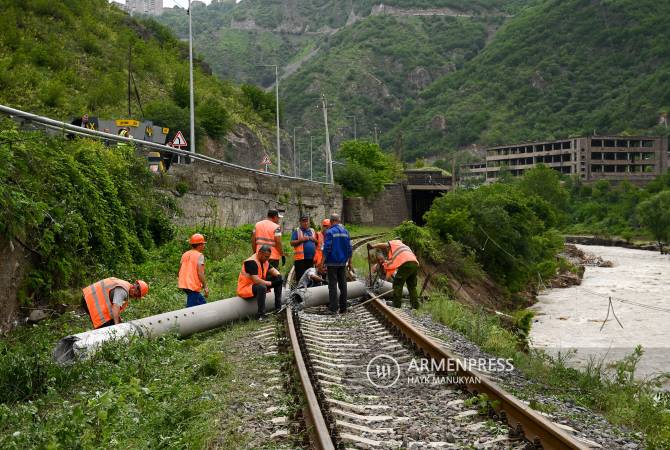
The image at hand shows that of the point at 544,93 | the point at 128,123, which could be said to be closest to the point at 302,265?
the point at 128,123

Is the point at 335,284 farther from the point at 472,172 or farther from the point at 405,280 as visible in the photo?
the point at 472,172

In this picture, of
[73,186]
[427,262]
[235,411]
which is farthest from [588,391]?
[427,262]

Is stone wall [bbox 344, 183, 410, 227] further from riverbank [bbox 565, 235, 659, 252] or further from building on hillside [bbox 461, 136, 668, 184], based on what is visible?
building on hillside [bbox 461, 136, 668, 184]

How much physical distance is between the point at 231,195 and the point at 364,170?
37.2 meters

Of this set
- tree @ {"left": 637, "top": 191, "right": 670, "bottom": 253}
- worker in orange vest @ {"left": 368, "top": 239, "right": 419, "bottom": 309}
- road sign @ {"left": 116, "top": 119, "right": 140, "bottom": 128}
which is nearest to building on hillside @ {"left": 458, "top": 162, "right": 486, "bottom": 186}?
tree @ {"left": 637, "top": 191, "right": 670, "bottom": 253}

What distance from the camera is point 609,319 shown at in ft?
111

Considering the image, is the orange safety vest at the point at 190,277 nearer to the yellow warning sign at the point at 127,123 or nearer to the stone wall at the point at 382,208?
the yellow warning sign at the point at 127,123

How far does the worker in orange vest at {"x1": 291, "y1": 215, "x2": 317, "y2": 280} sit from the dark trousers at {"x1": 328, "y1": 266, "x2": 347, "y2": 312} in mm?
2519

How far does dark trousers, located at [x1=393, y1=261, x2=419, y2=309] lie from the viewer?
1382 centimetres

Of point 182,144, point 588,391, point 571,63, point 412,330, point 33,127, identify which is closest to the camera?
point 588,391

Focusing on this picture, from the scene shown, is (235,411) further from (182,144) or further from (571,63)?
(571,63)

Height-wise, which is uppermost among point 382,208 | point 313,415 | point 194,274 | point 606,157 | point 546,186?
point 606,157

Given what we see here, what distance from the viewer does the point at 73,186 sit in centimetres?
1263

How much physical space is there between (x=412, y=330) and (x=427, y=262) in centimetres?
2382
